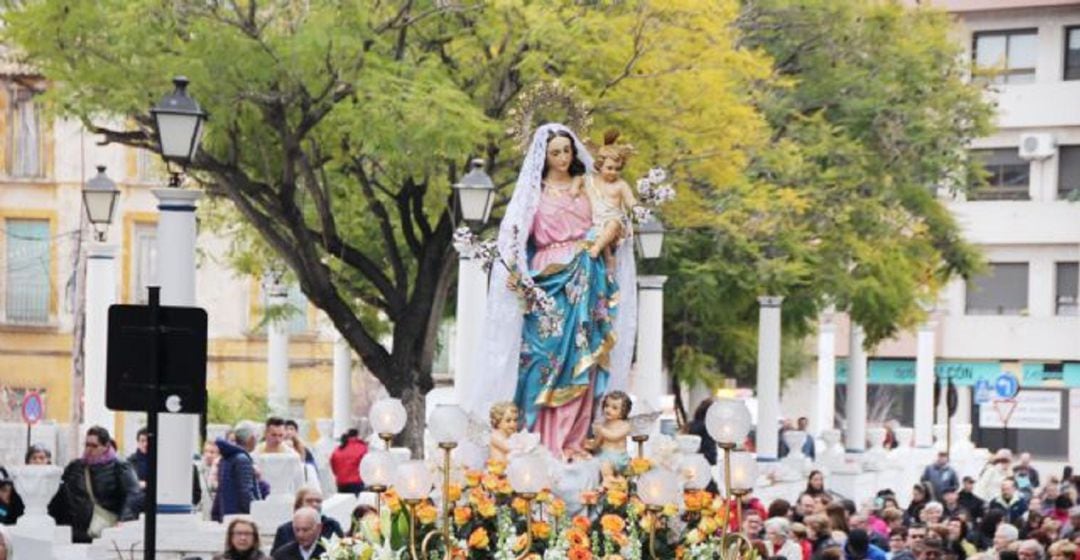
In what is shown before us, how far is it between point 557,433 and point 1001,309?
56.2 m

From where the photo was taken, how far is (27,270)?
200 feet

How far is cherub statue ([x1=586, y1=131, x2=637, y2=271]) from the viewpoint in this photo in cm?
1614

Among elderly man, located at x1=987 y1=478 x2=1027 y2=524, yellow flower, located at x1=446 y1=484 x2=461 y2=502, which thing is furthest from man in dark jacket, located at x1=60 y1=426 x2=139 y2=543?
elderly man, located at x1=987 y1=478 x2=1027 y2=524

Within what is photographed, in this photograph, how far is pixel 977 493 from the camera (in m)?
35.2

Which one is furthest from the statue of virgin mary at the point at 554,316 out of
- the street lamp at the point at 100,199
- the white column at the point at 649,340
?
the white column at the point at 649,340

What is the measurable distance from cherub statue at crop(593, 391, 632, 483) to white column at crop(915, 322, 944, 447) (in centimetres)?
4504

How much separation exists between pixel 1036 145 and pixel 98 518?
160 feet

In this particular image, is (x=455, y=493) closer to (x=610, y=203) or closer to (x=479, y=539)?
(x=479, y=539)

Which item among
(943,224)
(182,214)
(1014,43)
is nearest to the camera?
(182,214)

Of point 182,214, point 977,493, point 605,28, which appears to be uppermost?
point 605,28

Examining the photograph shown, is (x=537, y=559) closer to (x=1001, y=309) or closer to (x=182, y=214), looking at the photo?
(x=182, y=214)

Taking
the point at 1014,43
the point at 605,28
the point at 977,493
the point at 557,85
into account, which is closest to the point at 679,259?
the point at 977,493

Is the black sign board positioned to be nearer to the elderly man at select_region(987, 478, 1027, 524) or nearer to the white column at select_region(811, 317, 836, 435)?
the elderly man at select_region(987, 478, 1027, 524)

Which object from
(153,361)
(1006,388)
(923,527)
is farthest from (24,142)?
(153,361)
